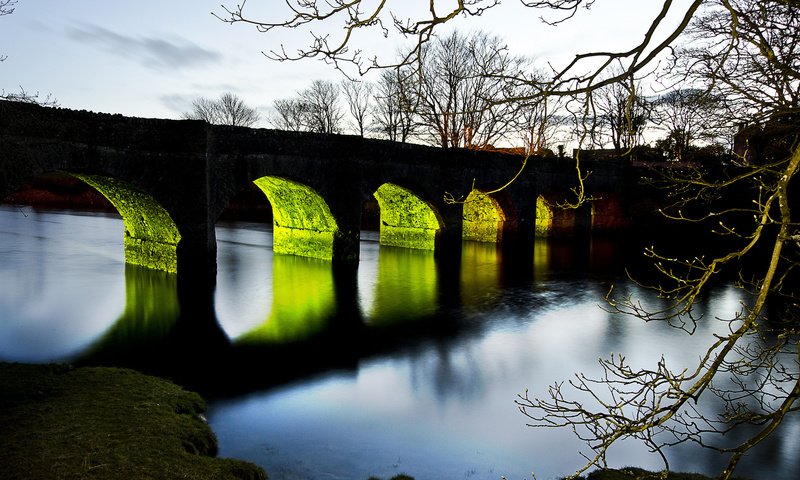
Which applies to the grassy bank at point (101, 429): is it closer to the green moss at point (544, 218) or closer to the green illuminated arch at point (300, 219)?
the green illuminated arch at point (300, 219)

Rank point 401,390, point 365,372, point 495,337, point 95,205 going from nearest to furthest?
point 401,390 < point 365,372 < point 495,337 < point 95,205

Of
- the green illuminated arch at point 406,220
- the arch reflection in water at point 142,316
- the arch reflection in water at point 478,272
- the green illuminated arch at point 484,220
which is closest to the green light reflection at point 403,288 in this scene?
the green illuminated arch at point 406,220

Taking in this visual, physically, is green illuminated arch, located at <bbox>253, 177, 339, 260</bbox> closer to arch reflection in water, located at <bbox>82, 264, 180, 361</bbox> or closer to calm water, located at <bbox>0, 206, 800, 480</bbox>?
calm water, located at <bbox>0, 206, 800, 480</bbox>

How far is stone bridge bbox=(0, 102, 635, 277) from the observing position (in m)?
11.3

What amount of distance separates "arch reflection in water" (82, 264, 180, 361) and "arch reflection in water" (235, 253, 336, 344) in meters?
1.53

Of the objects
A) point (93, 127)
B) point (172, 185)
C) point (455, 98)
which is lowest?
point (172, 185)

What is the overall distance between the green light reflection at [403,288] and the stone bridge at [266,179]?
51.6 inches

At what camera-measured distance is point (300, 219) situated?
18203 mm

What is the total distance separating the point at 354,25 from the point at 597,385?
6262mm

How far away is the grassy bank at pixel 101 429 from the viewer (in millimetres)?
4594

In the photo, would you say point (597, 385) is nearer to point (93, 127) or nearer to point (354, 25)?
point (354, 25)

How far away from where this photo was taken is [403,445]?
6.19 m

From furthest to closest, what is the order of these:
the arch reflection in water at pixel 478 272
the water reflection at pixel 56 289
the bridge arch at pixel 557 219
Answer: the bridge arch at pixel 557 219
the arch reflection in water at pixel 478 272
the water reflection at pixel 56 289

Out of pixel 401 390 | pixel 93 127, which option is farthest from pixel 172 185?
pixel 401 390
